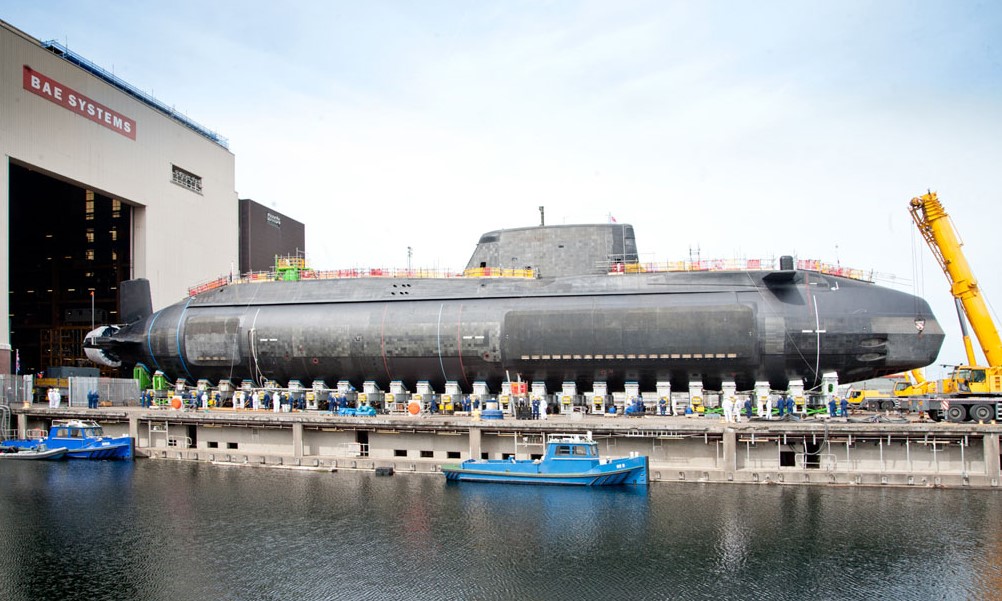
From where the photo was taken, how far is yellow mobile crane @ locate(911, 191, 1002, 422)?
90.2ft

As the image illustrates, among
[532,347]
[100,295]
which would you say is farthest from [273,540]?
[100,295]

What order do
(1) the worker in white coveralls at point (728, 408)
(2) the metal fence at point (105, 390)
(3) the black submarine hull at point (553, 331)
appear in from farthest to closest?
(2) the metal fence at point (105, 390)
(3) the black submarine hull at point (553, 331)
(1) the worker in white coveralls at point (728, 408)

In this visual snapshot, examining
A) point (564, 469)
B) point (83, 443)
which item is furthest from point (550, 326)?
point (83, 443)

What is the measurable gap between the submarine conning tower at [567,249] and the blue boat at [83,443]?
19.6 m

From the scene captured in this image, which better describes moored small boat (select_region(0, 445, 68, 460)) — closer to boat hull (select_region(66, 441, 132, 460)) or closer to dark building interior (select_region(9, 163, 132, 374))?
boat hull (select_region(66, 441, 132, 460))

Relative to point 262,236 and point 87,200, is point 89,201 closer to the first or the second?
point 87,200

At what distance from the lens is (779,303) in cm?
3278

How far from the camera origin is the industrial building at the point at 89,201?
140ft

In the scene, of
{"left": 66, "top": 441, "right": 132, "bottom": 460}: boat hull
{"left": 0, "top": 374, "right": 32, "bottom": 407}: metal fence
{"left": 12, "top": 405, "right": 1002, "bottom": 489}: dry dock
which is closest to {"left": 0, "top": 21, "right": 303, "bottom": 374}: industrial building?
{"left": 0, "top": 374, "right": 32, "bottom": 407}: metal fence

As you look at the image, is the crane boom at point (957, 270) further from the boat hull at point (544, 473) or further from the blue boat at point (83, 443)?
the blue boat at point (83, 443)

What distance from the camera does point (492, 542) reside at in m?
20.5

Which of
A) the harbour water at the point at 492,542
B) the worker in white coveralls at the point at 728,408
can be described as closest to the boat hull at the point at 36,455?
the harbour water at the point at 492,542

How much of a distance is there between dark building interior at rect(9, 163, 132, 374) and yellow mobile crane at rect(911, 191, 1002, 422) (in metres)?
59.7

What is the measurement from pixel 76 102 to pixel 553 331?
3353cm
